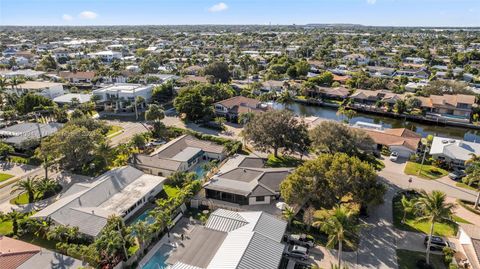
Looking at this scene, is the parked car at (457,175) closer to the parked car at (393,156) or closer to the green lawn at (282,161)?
the parked car at (393,156)

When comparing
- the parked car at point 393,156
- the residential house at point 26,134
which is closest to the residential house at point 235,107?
the parked car at point 393,156

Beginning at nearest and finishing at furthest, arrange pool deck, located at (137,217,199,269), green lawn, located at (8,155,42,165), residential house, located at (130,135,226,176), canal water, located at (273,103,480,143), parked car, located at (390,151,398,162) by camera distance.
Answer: pool deck, located at (137,217,199,269) < residential house, located at (130,135,226,176) < green lawn, located at (8,155,42,165) < parked car, located at (390,151,398,162) < canal water, located at (273,103,480,143)

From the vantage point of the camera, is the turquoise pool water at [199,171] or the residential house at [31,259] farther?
the turquoise pool water at [199,171]

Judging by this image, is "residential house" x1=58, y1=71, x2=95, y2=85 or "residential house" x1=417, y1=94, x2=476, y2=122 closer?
"residential house" x1=417, y1=94, x2=476, y2=122

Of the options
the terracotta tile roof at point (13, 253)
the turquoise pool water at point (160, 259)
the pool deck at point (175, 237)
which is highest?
the terracotta tile roof at point (13, 253)

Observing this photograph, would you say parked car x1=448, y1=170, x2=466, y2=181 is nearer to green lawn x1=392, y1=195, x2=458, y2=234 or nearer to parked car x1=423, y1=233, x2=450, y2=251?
green lawn x1=392, y1=195, x2=458, y2=234

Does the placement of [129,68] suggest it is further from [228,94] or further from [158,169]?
[158,169]

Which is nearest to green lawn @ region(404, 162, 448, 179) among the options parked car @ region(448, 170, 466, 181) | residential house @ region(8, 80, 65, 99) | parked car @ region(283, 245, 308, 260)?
parked car @ region(448, 170, 466, 181)
